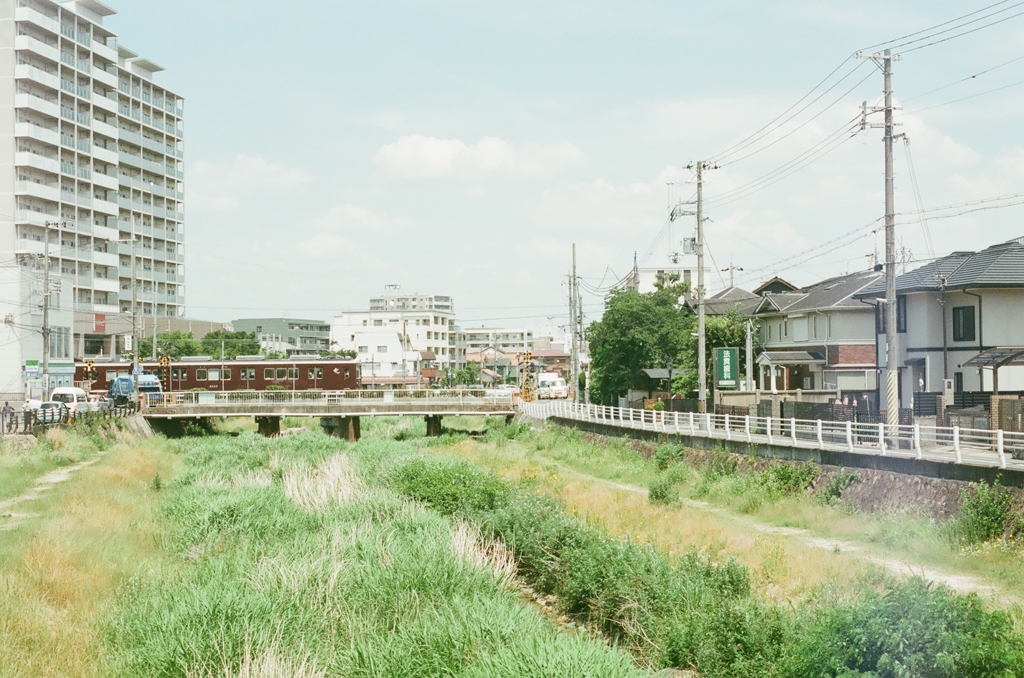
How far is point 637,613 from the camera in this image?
1412cm

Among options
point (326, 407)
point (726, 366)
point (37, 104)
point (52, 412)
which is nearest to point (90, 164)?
point (37, 104)

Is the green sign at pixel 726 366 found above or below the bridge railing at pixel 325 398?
above

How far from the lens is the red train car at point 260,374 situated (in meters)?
69.0

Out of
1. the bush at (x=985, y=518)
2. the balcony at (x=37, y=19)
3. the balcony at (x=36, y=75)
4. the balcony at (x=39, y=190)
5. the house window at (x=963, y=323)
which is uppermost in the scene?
the balcony at (x=37, y=19)

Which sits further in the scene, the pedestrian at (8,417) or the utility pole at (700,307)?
the pedestrian at (8,417)

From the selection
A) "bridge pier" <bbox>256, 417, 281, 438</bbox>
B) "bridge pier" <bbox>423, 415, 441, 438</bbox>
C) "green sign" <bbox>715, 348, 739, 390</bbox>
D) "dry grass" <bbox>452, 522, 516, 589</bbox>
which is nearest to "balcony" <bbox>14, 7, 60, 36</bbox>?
"bridge pier" <bbox>256, 417, 281, 438</bbox>

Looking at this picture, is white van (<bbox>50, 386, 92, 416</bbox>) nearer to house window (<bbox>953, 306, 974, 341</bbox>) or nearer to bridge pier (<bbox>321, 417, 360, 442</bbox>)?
bridge pier (<bbox>321, 417, 360, 442</bbox>)

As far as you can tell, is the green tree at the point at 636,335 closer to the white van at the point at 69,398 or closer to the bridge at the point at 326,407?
the bridge at the point at 326,407

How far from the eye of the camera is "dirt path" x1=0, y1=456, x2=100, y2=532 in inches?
890

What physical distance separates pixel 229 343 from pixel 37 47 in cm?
3690

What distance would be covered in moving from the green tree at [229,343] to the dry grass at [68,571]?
254ft

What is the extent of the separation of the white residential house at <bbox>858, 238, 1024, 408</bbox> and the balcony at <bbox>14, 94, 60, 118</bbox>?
234 feet

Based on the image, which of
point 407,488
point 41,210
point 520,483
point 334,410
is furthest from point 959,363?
point 41,210

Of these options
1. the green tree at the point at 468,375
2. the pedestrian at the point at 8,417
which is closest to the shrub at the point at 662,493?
the pedestrian at the point at 8,417
